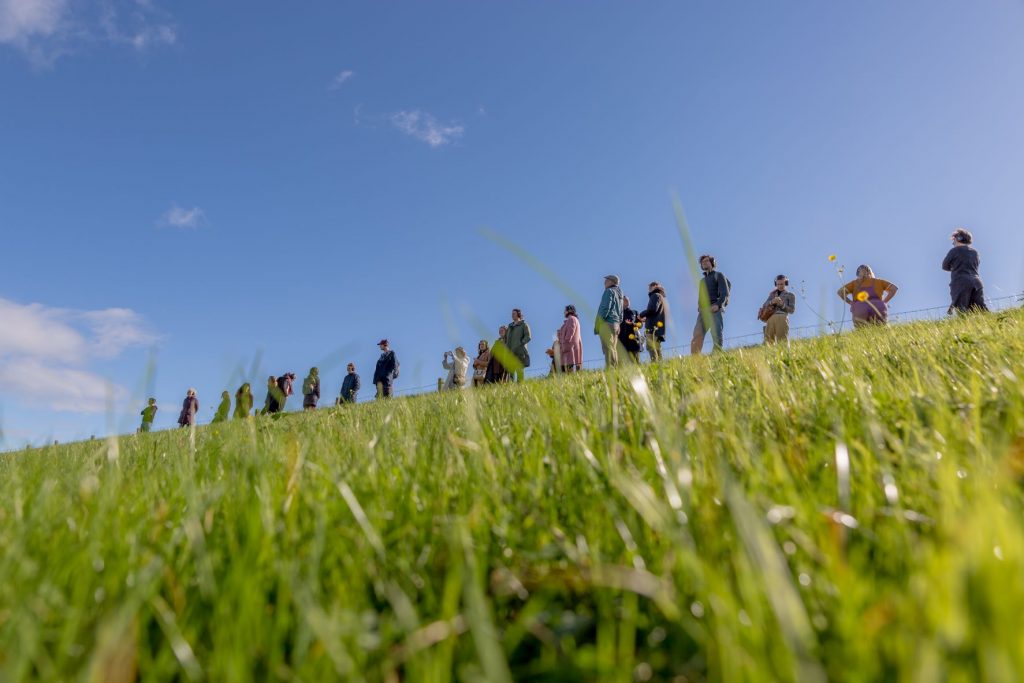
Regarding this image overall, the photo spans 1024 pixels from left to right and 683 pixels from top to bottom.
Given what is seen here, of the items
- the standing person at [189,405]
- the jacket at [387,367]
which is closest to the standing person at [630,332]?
the jacket at [387,367]

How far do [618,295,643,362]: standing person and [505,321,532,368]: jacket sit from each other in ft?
A: 7.44

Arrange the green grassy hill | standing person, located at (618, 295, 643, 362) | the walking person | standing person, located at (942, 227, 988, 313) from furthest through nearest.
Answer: standing person, located at (618, 295, 643, 362), standing person, located at (942, 227, 988, 313), the walking person, the green grassy hill

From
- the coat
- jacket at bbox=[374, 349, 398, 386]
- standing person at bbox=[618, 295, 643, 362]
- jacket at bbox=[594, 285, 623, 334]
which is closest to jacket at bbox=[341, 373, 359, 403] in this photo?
jacket at bbox=[374, 349, 398, 386]

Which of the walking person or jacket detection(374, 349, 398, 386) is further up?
jacket detection(374, 349, 398, 386)

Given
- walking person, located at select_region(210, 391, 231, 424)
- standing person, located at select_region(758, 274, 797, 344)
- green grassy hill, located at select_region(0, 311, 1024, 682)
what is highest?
standing person, located at select_region(758, 274, 797, 344)

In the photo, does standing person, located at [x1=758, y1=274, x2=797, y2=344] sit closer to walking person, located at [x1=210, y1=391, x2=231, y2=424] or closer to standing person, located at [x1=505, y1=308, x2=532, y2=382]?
standing person, located at [x1=505, y1=308, x2=532, y2=382]

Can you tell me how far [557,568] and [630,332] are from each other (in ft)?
41.8

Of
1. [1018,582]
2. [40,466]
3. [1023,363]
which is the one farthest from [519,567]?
[1023,363]

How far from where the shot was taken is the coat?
46.1 ft

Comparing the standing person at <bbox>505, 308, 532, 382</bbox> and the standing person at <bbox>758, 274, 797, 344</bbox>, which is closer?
the standing person at <bbox>758, 274, 797, 344</bbox>

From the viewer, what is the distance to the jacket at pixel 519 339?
1446 cm

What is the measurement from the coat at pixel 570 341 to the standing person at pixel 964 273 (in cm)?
721

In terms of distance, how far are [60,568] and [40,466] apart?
1.91 metres

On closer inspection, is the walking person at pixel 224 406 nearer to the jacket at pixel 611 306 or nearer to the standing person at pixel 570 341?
the jacket at pixel 611 306
